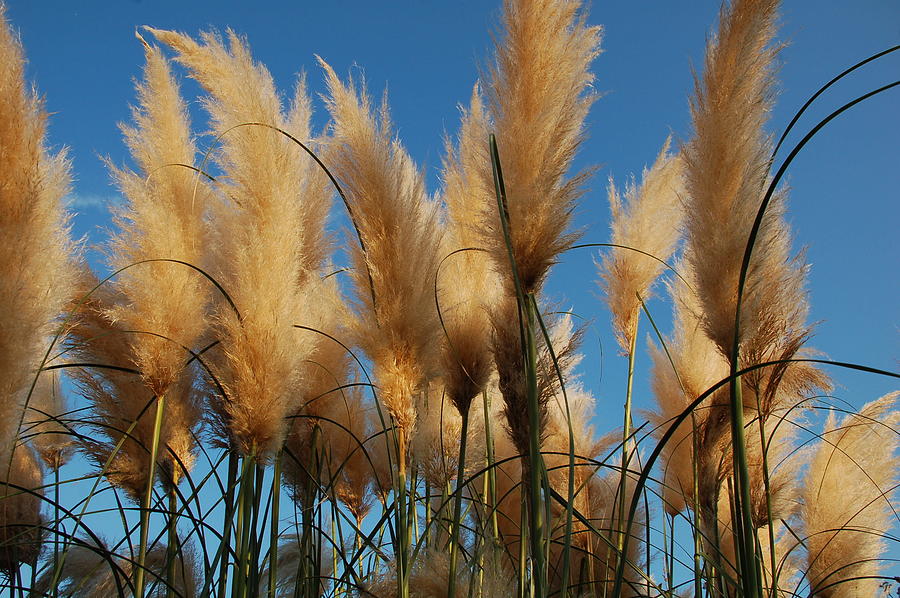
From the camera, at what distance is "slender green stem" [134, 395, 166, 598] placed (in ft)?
8.54

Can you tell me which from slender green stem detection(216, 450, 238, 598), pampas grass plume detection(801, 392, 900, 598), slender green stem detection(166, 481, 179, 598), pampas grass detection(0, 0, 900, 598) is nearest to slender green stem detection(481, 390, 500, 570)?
pampas grass detection(0, 0, 900, 598)

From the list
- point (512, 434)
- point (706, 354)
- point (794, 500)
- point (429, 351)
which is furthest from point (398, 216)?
point (794, 500)

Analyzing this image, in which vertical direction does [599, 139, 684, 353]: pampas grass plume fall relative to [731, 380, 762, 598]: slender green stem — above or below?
above

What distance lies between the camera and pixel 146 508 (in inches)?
106

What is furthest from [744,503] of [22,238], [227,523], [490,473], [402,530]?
[22,238]

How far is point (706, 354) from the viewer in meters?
3.56

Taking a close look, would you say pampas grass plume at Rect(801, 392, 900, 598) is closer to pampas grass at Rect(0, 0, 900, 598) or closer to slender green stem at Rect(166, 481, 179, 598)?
pampas grass at Rect(0, 0, 900, 598)

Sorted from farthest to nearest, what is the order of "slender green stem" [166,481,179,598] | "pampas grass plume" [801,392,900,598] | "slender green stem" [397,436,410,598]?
"pampas grass plume" [801,392,900,598], "slender green stem" [166,481,179,598], "slender green stem" [397,436,410,598]

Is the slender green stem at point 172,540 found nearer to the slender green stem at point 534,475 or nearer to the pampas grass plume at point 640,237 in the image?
the slender green stem at point 534,475

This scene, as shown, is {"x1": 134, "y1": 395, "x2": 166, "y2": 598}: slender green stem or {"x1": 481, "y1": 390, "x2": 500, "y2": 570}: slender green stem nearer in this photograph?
{"x1": 134, "y1": 395, "x2": 166, "y2": 598}: slender green stem

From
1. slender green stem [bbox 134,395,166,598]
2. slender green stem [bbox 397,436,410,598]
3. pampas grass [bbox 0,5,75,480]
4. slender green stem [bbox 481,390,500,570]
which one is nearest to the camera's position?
pampas grass [bbox 0,5,75,480]

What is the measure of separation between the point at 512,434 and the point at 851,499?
2.16 meters

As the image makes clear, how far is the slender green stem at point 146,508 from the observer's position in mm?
2604

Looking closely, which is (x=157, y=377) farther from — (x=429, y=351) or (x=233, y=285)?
(x=429, y=351)
